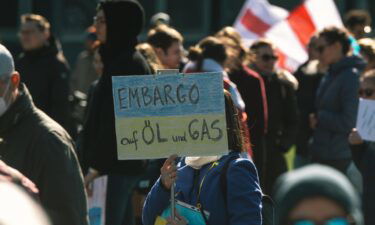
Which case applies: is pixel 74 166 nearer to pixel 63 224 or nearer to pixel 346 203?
pixel 63 224

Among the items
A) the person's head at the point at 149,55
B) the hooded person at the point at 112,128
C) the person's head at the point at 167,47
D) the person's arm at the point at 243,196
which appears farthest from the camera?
the person's head at the point at 167,47

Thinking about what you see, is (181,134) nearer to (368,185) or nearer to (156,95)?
(156,95)

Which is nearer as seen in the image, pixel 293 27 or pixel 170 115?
pixel 170 115

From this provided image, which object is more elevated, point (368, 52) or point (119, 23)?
point (119, 23)

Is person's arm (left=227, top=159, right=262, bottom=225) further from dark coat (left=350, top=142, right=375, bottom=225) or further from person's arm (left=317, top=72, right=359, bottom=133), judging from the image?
person's arm (left=317, top=72, right=359, bottom=133)

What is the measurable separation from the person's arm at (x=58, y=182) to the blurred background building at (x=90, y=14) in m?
12.3

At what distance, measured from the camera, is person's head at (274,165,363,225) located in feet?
8.10

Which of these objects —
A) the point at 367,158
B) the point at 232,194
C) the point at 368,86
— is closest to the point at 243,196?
the point at 232,194

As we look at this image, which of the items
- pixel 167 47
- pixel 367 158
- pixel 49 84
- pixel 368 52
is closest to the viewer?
pixel 367 158

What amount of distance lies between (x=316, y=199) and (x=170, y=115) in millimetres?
2263

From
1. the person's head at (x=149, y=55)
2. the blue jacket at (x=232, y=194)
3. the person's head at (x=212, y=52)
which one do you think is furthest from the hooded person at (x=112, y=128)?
the blue jacket at (x=232, y=194)

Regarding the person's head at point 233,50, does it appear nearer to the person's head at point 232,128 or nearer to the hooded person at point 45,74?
the hooded person at point 45,74

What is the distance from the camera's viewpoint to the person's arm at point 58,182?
4.73 m

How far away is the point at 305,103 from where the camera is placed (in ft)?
32.8
